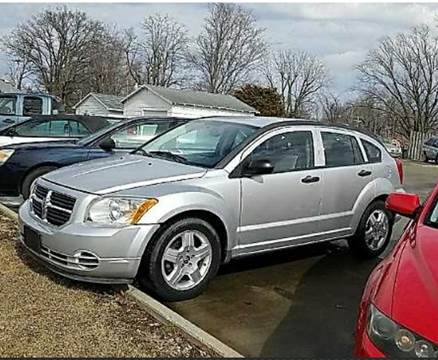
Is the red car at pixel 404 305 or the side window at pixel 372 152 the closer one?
the red car at pixel 404 305

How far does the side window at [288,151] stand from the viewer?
17.7ft

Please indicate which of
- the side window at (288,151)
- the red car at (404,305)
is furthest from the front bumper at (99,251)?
the red car at (404,305)

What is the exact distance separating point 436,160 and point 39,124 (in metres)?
27.6

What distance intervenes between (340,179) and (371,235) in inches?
36.3

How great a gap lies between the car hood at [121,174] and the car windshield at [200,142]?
0.21m

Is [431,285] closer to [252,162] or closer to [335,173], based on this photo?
[252,162]

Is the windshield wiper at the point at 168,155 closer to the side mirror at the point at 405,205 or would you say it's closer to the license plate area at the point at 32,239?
the license plate area at the point at 32,239

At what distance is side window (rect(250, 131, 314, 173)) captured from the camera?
17.7ft

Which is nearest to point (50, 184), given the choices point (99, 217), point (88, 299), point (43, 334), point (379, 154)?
point (99, 217)

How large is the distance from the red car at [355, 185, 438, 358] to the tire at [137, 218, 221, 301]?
192cm

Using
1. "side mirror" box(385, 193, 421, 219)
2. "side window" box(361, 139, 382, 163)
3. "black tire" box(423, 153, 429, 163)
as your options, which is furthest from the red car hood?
"black tire" box(423, 153, 429, 163)

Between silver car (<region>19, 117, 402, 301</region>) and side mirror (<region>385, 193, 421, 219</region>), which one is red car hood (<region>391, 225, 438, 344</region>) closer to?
side mirror (<region>385, 193, 421, 219</region>)

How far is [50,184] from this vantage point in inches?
194

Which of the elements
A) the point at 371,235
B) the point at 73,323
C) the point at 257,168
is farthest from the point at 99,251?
the point at 371,235
